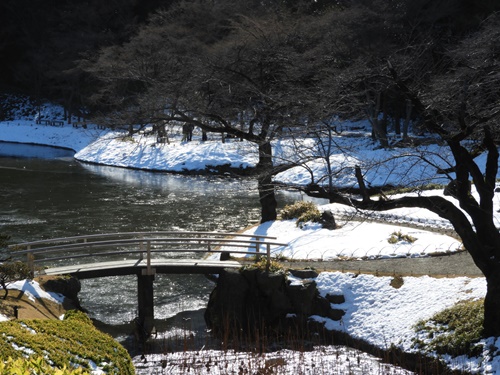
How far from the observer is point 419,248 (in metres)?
18.2

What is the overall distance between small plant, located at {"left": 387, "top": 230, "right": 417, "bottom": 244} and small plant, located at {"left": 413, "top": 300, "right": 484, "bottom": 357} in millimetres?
4700

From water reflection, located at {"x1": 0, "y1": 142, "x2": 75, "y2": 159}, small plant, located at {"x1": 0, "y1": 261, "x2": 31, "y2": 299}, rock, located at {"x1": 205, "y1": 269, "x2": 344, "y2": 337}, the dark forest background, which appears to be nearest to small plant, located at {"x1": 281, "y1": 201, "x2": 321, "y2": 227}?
the dark forest background

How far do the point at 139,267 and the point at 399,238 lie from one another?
7502 millimetres

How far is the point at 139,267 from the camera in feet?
53.8

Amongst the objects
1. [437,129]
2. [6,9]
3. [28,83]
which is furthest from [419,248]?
[6,9]

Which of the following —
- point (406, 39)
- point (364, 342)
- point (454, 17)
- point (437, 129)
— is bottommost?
point (364, 342)

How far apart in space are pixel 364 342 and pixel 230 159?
1151 inches

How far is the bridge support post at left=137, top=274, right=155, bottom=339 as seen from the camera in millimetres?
15705

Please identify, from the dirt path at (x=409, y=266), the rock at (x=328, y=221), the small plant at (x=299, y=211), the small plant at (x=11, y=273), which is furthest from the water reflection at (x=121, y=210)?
the rock at (x=328, y=221)

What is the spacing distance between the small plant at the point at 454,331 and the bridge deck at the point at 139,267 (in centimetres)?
501

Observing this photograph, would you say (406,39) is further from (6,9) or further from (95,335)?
(6,9)

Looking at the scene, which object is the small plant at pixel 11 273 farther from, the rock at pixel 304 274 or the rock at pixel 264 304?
the rock at pixel 304 274

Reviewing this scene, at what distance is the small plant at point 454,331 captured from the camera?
12648 mm

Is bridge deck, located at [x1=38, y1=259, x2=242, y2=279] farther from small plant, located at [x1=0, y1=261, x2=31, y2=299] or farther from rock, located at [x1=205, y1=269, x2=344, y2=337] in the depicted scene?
small plant, located at [x1=0, y1=261, x2=31, y2=299]
